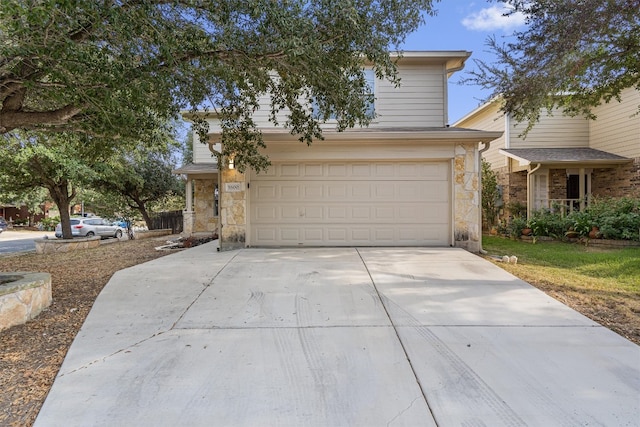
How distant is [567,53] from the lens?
21.3ft

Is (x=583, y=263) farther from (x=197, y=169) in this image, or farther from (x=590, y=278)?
(x=197, y=169)

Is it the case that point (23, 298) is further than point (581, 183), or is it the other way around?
point (581, 183)

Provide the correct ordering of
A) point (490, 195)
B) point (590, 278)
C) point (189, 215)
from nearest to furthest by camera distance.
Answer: point (590, 278)
point (490, 195)
point (189, 215)

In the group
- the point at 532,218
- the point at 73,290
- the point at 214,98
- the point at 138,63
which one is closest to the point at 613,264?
the point at 532,218

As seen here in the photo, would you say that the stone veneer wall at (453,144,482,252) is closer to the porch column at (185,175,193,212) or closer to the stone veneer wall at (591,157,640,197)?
the stone veneer wall at (591,157,640,197)

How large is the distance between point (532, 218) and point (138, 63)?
11648mm

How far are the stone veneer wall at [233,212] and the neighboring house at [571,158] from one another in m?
9.90

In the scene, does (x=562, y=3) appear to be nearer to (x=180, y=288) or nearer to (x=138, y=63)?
(x=138, y=63)

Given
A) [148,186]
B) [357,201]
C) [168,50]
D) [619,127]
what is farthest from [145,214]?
[619,127]

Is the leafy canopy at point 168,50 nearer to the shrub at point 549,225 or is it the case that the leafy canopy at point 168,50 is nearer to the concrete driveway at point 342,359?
the concrete driveway at point 342,359

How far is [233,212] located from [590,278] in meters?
7.18

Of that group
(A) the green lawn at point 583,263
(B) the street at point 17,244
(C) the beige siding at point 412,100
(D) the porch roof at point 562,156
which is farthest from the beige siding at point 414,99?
(B) the street at point 17,244

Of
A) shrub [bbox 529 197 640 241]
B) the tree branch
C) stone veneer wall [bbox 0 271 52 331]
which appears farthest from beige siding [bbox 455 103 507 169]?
stone veneer wall [bbox 0 271 52 331]

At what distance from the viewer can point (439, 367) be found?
301 cm
